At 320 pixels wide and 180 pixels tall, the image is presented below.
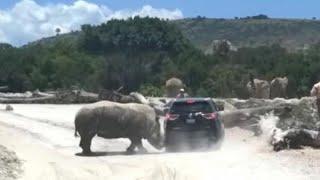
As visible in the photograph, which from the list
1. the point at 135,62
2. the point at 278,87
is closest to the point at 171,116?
the point at 278,87

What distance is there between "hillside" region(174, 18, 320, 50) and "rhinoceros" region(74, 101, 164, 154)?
12154 centimetres

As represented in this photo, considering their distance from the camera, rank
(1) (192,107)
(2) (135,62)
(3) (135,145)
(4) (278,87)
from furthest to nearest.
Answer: (2) (135,62)
(4) (278,87)
(1) (192,107)
(3) (135,145)

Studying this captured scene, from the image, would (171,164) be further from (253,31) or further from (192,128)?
(253,31)

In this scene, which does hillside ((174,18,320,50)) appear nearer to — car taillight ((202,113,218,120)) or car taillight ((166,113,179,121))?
car taillight ((202,113,218,120))

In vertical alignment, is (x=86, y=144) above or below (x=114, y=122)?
below

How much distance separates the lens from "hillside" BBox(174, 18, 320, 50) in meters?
151

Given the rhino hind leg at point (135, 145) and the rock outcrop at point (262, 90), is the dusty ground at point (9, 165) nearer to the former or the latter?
the rhino hind leg at point (135, 145)

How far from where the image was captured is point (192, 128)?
26594 millimetres

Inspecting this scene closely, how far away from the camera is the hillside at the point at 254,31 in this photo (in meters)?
151

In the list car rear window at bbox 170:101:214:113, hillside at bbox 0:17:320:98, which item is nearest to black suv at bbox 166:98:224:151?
car rear window at bbox 170:101:214:113

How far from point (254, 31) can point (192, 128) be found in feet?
442

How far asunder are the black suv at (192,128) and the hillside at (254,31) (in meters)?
121

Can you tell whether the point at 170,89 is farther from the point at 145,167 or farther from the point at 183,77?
the point at 145,167

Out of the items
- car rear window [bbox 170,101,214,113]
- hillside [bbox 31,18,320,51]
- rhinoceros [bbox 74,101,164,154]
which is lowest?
rhinoceros [bbox 74,101,164,154]
